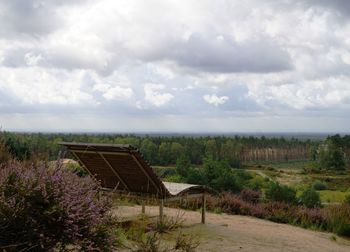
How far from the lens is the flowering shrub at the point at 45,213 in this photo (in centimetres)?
409

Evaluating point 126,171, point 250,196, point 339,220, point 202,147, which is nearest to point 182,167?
point 250,196

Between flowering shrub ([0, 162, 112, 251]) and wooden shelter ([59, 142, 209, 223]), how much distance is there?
2.50m

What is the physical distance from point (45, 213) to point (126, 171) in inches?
144

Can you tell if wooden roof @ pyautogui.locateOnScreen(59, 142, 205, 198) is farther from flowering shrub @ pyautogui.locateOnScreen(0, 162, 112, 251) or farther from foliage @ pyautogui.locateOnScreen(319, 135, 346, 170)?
foliage @ pyautogui.locateOnScreen(319, 135, 346, 170)

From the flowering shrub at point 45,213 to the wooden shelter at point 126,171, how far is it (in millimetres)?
2505

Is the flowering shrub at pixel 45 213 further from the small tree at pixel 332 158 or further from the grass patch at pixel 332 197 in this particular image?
the small tree at pixel 332 158

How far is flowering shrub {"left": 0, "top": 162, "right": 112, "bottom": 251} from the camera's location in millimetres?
4094

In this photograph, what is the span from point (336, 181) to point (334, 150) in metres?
22.3

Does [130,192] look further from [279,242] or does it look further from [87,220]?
[87,220]

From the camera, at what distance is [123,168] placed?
25.4ft

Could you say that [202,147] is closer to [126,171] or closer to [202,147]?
[202,147]

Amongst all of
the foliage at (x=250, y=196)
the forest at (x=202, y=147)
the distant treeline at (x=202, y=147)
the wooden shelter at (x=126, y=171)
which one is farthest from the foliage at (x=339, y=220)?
the distant treeline at (x=202, y=147)

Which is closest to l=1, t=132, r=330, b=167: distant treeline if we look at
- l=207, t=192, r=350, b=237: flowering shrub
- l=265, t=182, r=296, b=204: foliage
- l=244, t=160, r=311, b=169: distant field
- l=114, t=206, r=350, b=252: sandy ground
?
l=244, t=160, r=311, b=169: distant field

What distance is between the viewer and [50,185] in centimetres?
436
